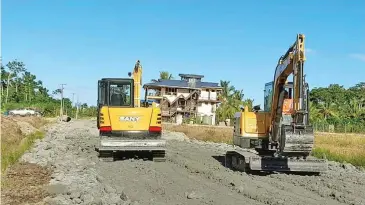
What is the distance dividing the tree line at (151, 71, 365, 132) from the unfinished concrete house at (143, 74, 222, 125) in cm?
233

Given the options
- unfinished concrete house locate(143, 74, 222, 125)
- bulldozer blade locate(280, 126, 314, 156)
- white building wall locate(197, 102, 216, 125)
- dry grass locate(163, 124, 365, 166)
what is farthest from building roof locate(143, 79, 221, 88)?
bulldozer blade locate(280, 126, 314, 156)

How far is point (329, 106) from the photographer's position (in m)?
80.6

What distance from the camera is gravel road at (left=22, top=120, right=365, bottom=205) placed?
9.45m

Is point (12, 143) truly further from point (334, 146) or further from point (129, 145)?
point (334, 146)

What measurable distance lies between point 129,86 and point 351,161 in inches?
400

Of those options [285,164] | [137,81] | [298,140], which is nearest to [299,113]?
[298,140]

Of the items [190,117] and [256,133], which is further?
[190,117]

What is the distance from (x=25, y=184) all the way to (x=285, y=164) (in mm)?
7104

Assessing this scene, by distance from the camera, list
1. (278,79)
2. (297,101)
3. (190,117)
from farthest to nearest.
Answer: (190,117), (278,79), (297,101)

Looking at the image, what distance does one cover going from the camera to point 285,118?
14.5 meters

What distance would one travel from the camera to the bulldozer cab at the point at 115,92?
55.6ft

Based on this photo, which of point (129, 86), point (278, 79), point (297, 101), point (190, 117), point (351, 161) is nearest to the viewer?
point (297, 101)

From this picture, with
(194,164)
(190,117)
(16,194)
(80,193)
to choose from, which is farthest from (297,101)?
(190,117)

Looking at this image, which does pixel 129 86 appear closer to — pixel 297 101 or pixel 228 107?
pixel 297 101
